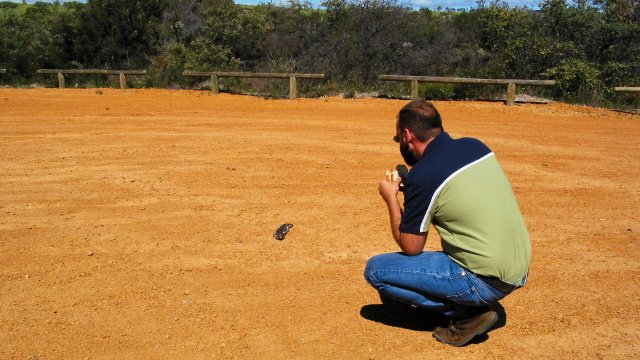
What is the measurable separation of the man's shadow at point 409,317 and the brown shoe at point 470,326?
176 mm

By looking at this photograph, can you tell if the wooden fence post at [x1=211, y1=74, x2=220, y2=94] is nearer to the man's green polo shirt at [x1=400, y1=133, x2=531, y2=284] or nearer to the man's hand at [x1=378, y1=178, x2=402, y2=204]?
the man's hand at [x1=378, y1=178, x2=402, y2=204]

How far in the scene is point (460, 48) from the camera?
22656mm

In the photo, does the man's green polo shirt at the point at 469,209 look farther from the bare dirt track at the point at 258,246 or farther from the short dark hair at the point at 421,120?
the bare dirt track at the point at 258,246

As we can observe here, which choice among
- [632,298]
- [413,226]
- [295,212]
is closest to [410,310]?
[413,226]

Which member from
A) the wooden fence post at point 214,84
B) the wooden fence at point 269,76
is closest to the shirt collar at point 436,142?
the wooden fence at point 269,76

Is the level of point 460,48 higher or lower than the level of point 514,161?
higher

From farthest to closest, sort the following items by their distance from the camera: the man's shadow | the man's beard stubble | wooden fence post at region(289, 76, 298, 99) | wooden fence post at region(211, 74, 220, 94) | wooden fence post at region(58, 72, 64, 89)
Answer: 1. wooden fence post at region(58, 72, 64, 89)
2. wooden fence post at region(211, 74, 220, 94)
3. wooden fence post at region(289, 76, 298, 99)
4. the man's shadow
5. the man's beard stubble

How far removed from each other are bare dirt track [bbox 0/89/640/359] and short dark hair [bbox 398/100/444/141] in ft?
3.89

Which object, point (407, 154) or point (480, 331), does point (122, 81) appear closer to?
point (407, 154)

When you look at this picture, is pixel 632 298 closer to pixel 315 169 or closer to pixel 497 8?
pixel 315 169

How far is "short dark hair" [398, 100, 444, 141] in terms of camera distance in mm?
3152

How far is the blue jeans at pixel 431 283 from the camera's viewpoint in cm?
313

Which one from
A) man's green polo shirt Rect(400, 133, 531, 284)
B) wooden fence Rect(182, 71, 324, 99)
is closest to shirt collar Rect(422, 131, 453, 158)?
man's green polo shirt Rect(400, 133, 531, 284)

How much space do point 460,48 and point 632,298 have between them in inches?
780
